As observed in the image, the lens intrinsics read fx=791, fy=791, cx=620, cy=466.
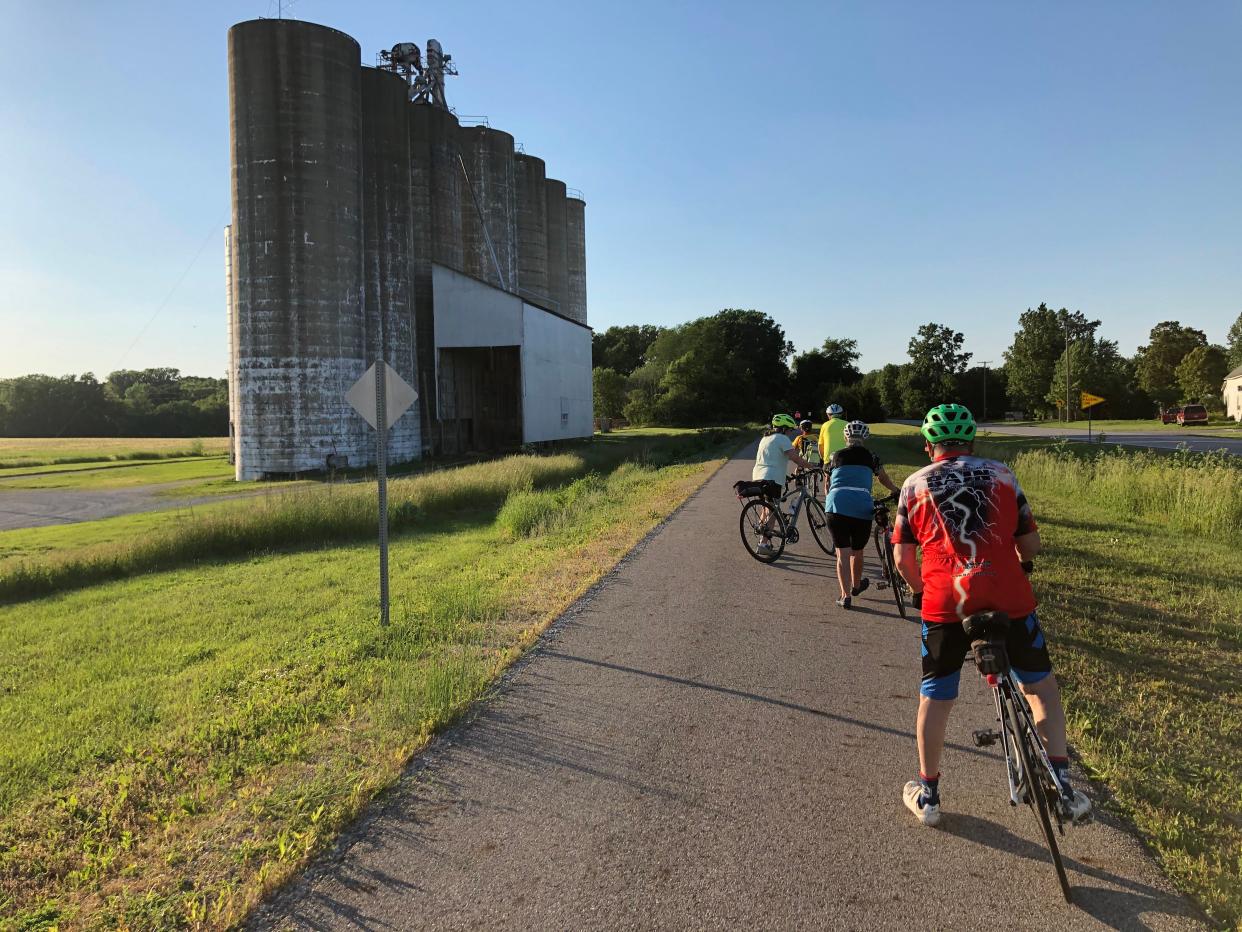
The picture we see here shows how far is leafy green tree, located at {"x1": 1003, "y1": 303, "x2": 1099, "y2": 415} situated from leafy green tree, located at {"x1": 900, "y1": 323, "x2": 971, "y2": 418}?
23.5ft

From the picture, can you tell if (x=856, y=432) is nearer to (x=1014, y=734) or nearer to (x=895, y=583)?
(x=895, y=583)

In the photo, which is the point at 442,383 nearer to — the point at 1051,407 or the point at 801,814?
the point at 801,814

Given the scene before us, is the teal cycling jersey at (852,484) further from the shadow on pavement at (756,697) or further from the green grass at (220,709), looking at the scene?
the green grass at (220,709)

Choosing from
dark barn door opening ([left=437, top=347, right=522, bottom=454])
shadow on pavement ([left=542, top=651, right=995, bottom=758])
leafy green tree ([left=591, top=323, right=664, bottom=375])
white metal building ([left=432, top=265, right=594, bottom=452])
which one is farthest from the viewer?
leafy green tree ([left=591, top=323, right=664, bottom=375])

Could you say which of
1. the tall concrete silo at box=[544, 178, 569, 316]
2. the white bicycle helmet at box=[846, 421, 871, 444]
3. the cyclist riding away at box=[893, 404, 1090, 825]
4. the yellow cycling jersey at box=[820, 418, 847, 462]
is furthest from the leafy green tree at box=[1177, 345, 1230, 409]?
the cyclist riding away at box=[893, 404, 1090, 825]

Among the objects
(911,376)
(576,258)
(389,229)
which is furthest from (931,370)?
(389,229)

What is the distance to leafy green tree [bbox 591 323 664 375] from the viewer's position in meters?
119

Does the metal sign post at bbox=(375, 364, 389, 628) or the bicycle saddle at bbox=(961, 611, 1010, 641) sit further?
the metal sign post at bbox=(375, 364, 389, 628)

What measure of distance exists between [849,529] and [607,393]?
81.9m

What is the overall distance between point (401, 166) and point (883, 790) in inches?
1477

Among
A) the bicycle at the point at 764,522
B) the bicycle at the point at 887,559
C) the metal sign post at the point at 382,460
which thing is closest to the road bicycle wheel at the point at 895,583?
the bicycle at the point at 887,559

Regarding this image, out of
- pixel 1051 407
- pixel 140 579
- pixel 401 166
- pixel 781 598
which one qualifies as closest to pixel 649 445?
pixel 401 166

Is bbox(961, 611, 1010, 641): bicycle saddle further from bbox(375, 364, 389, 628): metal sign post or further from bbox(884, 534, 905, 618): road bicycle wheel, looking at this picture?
bbox(375, 364, 389, 628): metal sign post

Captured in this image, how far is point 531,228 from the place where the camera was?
55.5m
